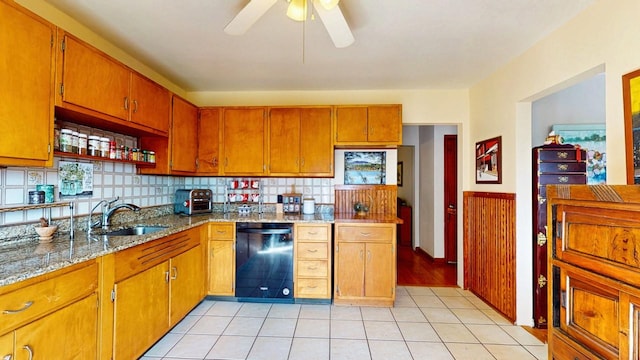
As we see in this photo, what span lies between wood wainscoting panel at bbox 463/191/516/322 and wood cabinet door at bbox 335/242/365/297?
1.34m

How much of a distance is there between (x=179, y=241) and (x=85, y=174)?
894 mm

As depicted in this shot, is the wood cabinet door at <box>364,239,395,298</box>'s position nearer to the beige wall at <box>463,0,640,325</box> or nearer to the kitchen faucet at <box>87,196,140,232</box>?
the beige wall at <box>463,0,640,325</box>

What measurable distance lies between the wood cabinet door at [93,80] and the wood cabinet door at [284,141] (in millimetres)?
1438

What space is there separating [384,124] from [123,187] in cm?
273

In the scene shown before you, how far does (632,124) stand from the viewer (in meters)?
1.51

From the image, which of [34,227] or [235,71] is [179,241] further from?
[235,71]

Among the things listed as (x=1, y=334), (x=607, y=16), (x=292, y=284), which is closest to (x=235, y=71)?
(x=292, y=284)

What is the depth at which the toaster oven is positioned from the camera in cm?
330

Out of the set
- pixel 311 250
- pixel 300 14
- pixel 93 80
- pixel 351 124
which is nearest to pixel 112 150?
pixel 93 80

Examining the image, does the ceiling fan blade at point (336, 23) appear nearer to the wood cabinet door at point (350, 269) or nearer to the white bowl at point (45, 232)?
the wood cabinet door at point (350, 269)

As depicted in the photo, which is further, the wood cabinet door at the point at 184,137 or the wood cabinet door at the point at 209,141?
the wood cabinet door at the point at 209,141

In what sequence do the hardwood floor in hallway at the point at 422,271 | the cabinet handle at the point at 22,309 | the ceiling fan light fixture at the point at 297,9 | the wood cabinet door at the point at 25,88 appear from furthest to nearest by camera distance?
1. the hardwood floor in hallway at the point at 422,271
2. the ceiling fan light fixture at the point at 297,9
3. the wood cabinet door at the point at 25,88
4. the cabinet handle at the point at 22,309

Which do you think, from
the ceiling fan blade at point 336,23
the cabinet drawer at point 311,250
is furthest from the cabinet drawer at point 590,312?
the cabinet drawer at point 311,250

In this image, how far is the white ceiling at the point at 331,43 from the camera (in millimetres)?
1908
